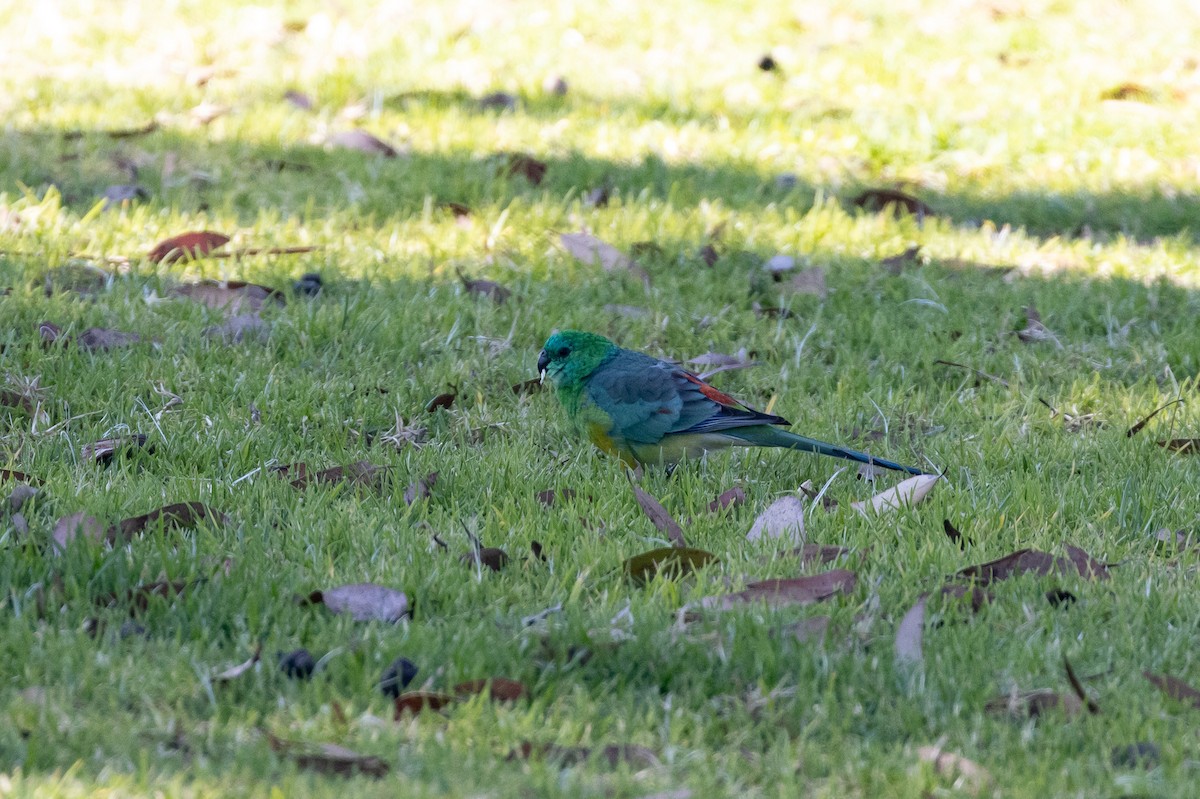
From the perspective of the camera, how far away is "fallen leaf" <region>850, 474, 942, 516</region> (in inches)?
158

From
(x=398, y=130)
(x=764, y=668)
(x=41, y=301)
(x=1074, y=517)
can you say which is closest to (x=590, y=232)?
(x=398, y=130)

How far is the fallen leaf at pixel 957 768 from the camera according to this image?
2637 millimetres

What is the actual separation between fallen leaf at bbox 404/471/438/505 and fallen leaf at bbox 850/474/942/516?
1.26 m

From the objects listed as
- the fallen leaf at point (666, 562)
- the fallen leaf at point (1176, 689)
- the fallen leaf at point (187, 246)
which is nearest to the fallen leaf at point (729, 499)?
the fallen leaf at point (666, 562)

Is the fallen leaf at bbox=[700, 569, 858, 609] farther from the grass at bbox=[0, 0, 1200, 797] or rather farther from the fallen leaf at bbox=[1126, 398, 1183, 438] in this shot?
the fallen leaf at bbox=[1126, 398, 1183, 438]

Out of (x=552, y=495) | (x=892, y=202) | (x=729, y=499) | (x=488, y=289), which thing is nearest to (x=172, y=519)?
(x=552, y=495)

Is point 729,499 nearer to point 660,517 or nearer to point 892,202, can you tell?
point 660,517

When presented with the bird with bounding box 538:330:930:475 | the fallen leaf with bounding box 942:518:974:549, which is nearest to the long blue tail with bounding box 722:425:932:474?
the bird with bounding box 538:330:930:475

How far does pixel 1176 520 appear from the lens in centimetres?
399

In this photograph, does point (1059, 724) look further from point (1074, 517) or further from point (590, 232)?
point (590, 232)

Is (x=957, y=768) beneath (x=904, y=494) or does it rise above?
above

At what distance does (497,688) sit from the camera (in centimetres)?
293

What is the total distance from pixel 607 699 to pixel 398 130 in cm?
524

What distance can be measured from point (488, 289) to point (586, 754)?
3.30 m
